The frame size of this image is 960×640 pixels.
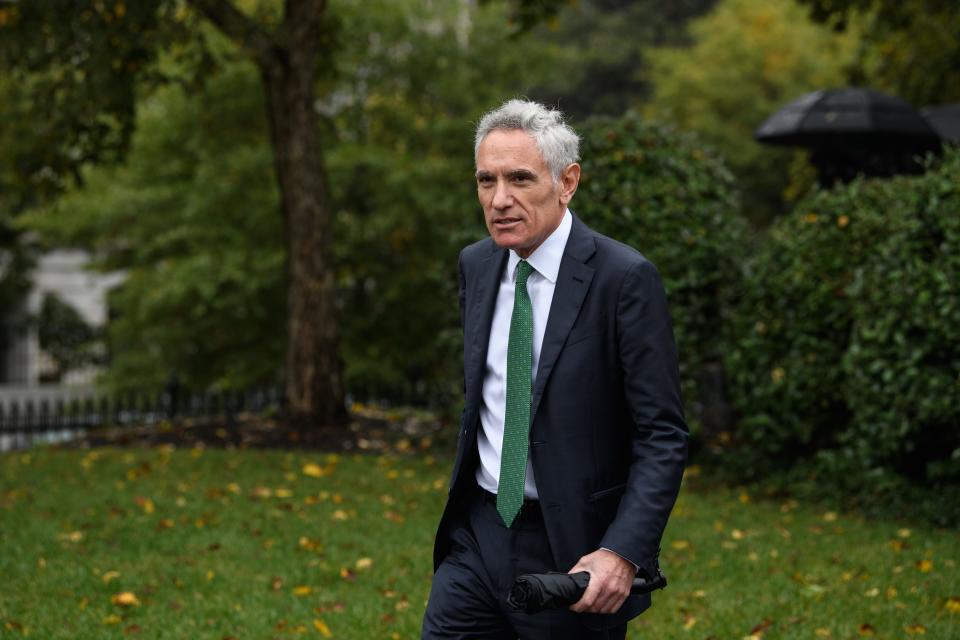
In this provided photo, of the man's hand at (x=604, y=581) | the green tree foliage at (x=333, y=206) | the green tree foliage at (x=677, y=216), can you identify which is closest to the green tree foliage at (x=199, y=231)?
the green tree foliage at (x=333, y=206)

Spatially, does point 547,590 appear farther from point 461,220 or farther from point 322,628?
point 461,220

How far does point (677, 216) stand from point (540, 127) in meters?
6.72

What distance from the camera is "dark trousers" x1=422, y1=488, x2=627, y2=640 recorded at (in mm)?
3000

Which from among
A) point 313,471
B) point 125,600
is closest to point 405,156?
point 313,471

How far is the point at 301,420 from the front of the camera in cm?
1195

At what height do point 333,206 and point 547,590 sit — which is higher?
point 333,206

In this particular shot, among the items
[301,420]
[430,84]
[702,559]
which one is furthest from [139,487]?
[430,84]

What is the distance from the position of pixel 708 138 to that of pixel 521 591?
26359mm

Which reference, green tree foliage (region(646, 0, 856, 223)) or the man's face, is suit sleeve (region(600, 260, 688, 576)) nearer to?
the man's face

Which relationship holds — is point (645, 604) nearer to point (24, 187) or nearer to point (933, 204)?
point (933, 204)

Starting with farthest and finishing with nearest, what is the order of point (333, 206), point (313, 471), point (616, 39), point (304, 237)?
point (616, 39), point (333, 206), point (304, 237), point (313, 471)

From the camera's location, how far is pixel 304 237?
38.8 ft

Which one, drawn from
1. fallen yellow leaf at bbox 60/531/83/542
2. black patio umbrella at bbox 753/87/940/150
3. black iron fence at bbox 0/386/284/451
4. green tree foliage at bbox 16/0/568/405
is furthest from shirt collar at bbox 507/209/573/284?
green tree foliage at bbox 16/0/568/405

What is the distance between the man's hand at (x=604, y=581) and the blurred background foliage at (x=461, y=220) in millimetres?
5326
